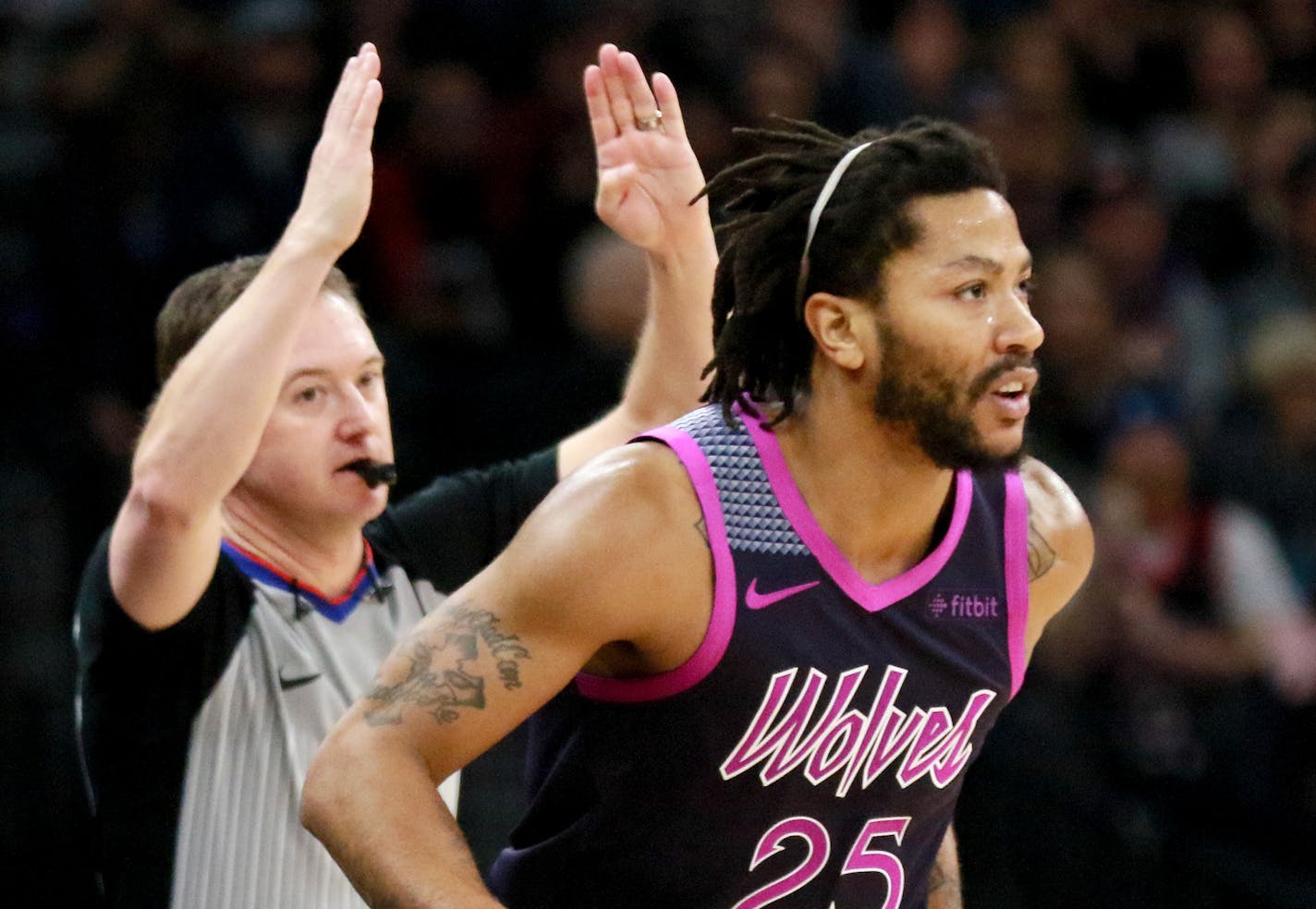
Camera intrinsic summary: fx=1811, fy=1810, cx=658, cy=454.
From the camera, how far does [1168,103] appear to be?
822cm

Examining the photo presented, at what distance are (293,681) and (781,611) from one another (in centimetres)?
85

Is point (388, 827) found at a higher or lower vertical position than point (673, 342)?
lower

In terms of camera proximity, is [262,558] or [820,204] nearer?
[820,204]

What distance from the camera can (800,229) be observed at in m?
2.91

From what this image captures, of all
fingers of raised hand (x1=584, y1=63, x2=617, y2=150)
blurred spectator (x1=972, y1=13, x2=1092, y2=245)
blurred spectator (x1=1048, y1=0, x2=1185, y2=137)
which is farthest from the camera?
blurred spectator (x1=1048, y1=0, x2=1185, y2=137)

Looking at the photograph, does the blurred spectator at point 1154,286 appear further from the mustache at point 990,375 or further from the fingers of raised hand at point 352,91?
the fingers of raised hand at point 352,91

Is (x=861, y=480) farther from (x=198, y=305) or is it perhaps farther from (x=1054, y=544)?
(x=198, y=305)

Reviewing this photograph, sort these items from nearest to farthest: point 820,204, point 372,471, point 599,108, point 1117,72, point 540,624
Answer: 1. point 540,624
2. point 820,204
3. point 372,471
4. point 599,108
5. point 1117,72

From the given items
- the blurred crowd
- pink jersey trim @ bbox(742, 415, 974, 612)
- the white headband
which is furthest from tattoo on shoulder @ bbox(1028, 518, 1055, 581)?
the blurred crowd

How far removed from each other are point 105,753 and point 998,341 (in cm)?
155

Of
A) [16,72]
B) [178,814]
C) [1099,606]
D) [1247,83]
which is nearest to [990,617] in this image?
[178,814]

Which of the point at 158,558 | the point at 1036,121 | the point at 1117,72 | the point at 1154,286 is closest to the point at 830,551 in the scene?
the point at 158,558

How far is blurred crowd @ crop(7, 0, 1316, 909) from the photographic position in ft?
17.8

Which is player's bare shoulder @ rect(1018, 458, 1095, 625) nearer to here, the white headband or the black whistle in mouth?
the white headband
